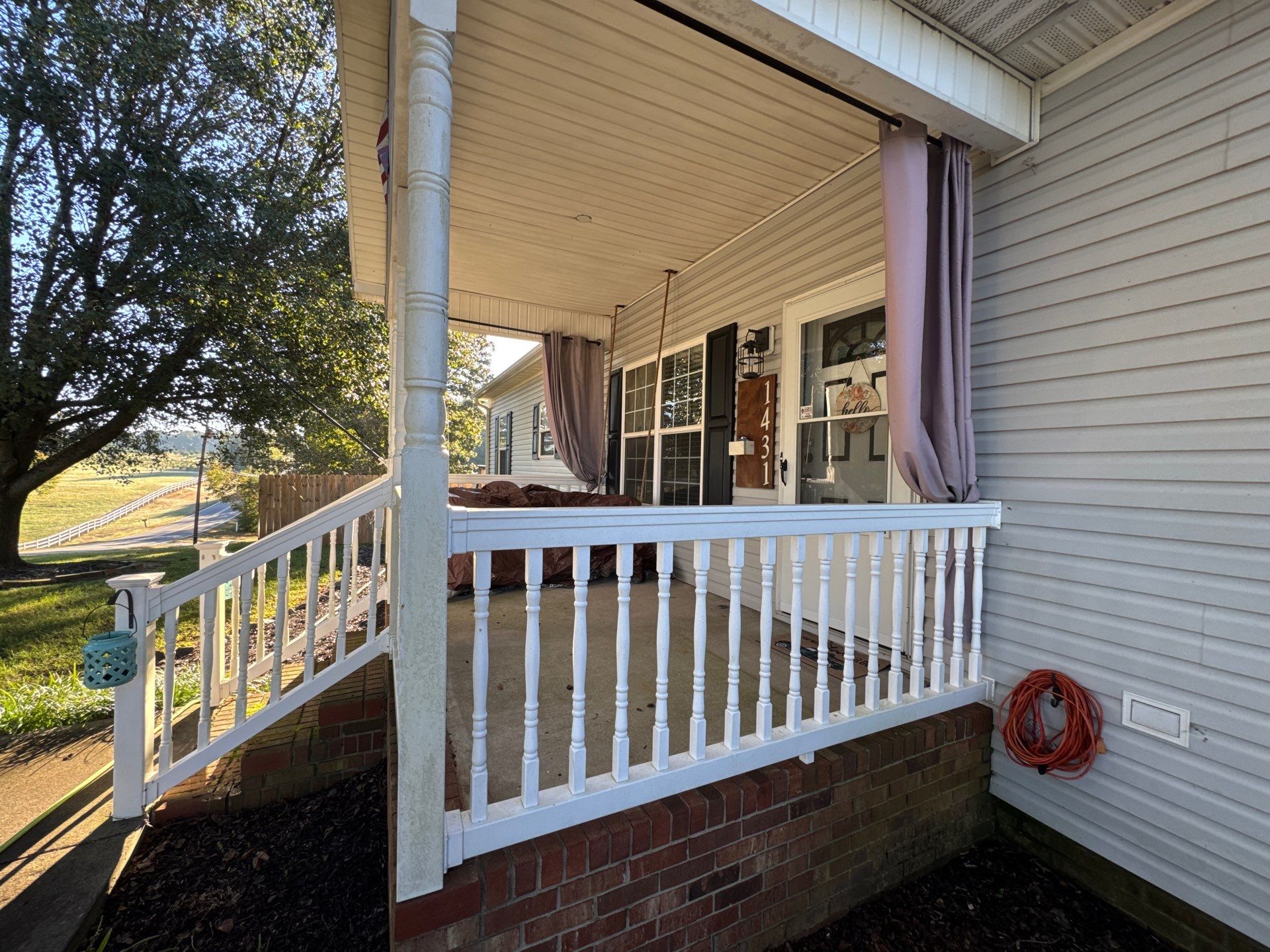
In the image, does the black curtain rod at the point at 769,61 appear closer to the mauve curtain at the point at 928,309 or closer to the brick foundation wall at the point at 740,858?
the mauve curtain at the point at 928,309

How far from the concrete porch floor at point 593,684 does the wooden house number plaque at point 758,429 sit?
3.12 feet

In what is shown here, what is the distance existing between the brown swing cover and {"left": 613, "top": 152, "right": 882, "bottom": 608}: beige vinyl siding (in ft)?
1.95

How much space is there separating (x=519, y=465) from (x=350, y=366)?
3.70 meters

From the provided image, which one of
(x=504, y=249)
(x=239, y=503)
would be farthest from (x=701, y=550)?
(x=239, y=503)

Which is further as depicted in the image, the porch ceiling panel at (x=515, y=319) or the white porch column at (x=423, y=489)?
the porch ceiling panel at (x=515, y=319)

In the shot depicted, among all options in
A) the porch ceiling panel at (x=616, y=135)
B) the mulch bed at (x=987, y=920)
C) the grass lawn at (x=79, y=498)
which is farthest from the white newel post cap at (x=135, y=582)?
the grass lawn at (x=79, y=498)

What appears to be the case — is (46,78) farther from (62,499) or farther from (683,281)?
(62,499)

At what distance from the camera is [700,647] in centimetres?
163

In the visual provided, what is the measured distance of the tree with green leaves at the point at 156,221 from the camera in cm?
632

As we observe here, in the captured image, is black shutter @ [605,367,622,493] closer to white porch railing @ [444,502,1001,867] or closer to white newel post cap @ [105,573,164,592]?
white porch railing @ [444,502,1001,867]

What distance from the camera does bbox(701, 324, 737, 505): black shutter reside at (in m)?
3.97

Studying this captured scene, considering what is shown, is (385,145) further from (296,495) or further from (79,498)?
(79,498)

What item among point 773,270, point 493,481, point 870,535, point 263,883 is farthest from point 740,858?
point 493,481

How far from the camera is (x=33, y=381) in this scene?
625 cm
